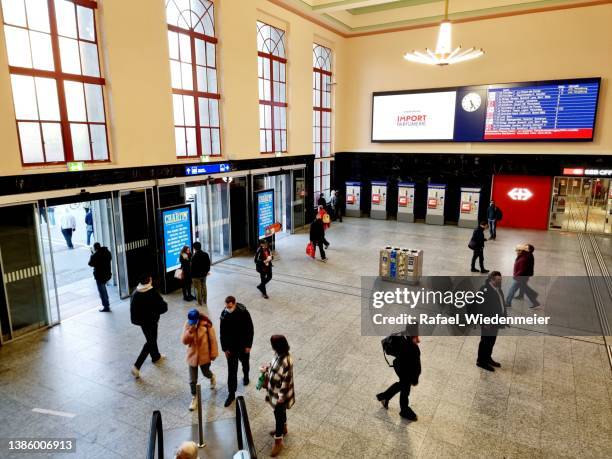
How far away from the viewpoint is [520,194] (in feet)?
53.9

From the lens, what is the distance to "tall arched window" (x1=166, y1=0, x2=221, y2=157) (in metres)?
10.4

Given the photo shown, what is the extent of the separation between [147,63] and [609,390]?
34.9 feet

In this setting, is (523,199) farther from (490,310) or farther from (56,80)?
(56,80)

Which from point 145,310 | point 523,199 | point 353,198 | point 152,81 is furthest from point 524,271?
point 353,198

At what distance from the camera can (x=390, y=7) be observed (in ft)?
56.0

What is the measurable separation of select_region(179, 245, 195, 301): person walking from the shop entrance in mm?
14351

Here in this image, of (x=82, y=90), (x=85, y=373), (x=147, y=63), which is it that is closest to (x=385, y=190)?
(x=147, y=63)

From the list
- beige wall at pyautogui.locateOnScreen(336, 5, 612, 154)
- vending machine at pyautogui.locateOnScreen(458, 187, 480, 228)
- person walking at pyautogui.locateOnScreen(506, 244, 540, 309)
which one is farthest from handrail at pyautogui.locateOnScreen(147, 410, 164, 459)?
beige wall at pyautogui.locateOnScreen(336, 5, 612, 154)

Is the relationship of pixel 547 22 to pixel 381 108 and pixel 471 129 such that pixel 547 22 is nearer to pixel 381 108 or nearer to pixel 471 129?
pixel 471 129

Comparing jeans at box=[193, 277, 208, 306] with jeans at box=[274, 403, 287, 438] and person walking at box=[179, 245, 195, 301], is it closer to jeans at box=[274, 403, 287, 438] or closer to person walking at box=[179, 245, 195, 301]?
person walking at box=[179, 245, 195, 301]

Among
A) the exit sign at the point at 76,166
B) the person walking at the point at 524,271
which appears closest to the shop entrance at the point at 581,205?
the person walking at the point at 524,271

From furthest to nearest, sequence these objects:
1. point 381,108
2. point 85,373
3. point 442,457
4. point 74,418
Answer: point 381,108, point 85,373, point 74,418, point 442,457

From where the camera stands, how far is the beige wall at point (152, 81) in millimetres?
8242

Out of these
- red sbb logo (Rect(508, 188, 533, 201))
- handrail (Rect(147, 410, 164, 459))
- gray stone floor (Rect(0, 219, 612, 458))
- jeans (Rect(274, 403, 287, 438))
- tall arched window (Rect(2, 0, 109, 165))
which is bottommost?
gray stone floor (Rect(0, 219, 612, 458))
